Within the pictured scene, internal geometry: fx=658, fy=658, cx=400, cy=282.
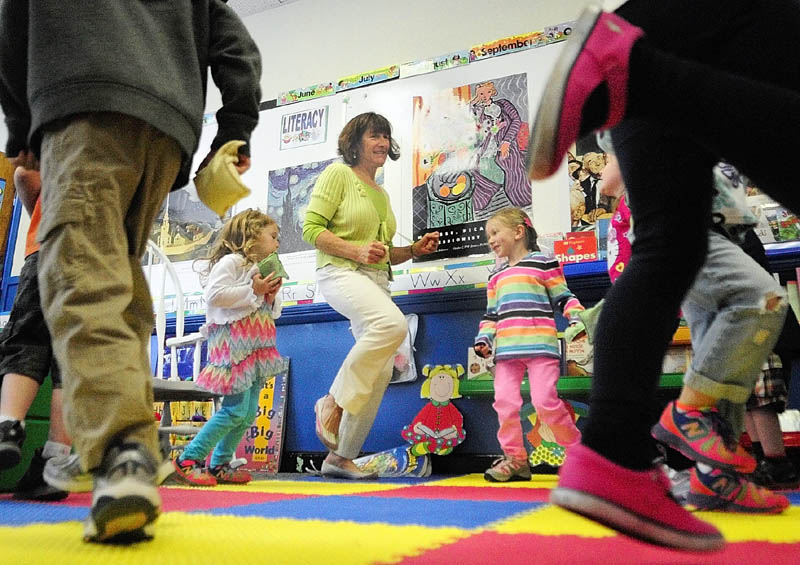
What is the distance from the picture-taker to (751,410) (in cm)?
207

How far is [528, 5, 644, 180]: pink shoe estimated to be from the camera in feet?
2.21

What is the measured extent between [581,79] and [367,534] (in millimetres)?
686

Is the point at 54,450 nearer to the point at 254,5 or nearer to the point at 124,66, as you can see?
the point at 124,66

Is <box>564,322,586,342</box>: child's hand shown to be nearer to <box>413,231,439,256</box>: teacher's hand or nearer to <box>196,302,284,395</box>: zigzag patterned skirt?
<box>413,231,439,256</box>: teacher's hand

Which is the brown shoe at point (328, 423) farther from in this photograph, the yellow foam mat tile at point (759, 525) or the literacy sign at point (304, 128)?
the literacy sign at point (304, 128)

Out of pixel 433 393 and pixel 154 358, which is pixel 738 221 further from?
pixel 154 358

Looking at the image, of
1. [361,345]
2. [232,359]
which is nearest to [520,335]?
[361,345]

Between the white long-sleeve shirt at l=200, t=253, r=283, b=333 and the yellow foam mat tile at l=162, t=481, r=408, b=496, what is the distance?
1.95 feet

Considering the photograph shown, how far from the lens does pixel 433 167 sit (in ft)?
10.6

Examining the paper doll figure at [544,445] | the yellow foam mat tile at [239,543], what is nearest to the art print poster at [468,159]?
the paper doll figure at [544,445]

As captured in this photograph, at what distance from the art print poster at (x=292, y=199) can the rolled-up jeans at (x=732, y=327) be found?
2.37 m

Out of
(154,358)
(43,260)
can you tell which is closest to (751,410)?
(43,260)

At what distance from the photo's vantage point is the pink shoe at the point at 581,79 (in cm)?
67

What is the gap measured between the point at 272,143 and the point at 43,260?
2873mm
